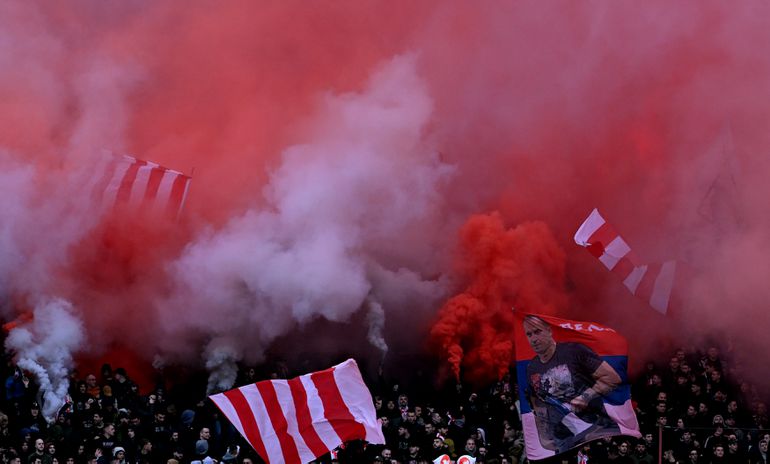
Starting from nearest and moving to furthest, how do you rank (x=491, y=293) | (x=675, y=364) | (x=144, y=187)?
(x=675, y=364)
(x=491, y=293)
(x=144, y=187)

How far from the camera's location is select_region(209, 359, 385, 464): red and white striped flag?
55.8ft

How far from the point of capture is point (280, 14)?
2930 centimetres

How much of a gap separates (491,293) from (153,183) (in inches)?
258

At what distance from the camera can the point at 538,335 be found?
18.2m

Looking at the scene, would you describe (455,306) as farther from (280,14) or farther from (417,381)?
(280,14)

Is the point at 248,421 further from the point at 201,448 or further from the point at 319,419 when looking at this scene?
the point at 201,448

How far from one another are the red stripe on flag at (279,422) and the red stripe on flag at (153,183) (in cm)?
795

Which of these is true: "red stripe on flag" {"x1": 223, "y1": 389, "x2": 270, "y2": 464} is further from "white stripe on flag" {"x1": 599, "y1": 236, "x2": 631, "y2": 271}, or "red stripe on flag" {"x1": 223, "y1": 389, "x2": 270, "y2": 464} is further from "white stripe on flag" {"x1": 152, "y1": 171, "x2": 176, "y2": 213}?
"white stripe on flag" {"x1": 152, "y1": 171, "x2": 176, "y2": 213}

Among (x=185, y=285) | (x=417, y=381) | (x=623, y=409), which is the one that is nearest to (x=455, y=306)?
(x=417, y=381)

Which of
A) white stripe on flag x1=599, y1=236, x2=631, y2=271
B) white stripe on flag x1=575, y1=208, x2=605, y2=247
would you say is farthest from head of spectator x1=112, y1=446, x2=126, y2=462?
white stripe on flag x1=599, y1=236, x2=631, y2=271

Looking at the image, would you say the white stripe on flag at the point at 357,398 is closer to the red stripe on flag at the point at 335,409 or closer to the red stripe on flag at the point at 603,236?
the red stripe on flag at the point at 335,409

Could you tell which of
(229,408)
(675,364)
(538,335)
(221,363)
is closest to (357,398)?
(229,408)

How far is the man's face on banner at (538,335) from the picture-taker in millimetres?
18125

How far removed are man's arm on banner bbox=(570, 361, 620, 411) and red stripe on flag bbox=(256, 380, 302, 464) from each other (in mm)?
3810
